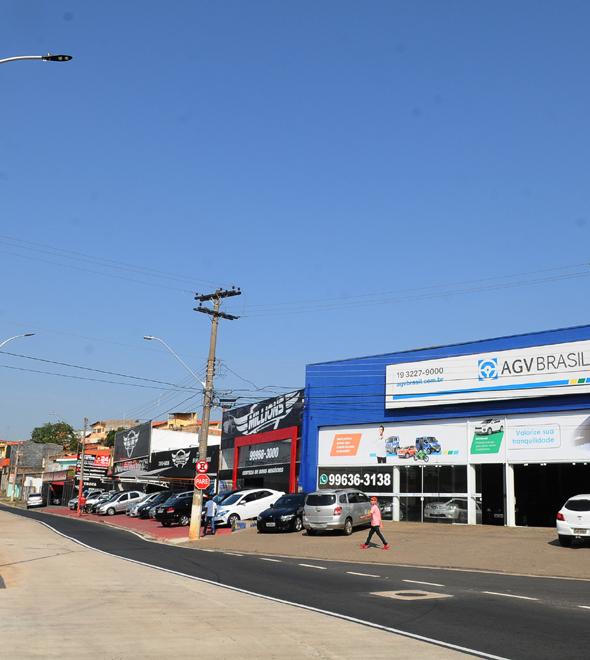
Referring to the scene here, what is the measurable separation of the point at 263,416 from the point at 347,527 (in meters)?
16.3

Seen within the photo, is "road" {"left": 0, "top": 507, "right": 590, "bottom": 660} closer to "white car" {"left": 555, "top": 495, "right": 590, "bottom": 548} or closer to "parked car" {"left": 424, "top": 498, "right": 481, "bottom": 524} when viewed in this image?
"white car" {"left": 555, "top": 495, "right": 590, "bottom": 548}

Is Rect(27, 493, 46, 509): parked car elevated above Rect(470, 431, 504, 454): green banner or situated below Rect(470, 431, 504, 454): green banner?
below

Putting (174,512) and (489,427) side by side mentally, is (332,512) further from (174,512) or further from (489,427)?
(174,512)

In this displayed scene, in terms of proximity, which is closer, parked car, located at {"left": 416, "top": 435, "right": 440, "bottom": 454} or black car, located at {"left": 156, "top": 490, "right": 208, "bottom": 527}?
parked car, located at {"left": 416, "top": 435, "right": 440, "bottom": 454}

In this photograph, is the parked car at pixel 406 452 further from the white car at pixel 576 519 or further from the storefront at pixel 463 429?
the white car at pixel 576 519

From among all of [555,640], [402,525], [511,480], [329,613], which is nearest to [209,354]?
[402,525]

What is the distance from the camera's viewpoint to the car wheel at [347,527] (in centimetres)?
3078

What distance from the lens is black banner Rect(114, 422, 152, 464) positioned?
72.4m

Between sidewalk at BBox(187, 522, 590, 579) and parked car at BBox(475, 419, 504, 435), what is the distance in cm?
377

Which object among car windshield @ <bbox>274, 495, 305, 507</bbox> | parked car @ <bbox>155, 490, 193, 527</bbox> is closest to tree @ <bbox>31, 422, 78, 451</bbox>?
parked car @ <bbox>155, 490, 193, 527</bbox>

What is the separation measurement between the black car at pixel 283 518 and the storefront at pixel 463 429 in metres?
4.69

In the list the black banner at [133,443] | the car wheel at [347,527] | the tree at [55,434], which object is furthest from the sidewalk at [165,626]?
the tree at [55,434]

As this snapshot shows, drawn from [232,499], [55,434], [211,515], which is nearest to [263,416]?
[232,499]

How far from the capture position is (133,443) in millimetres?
76625
